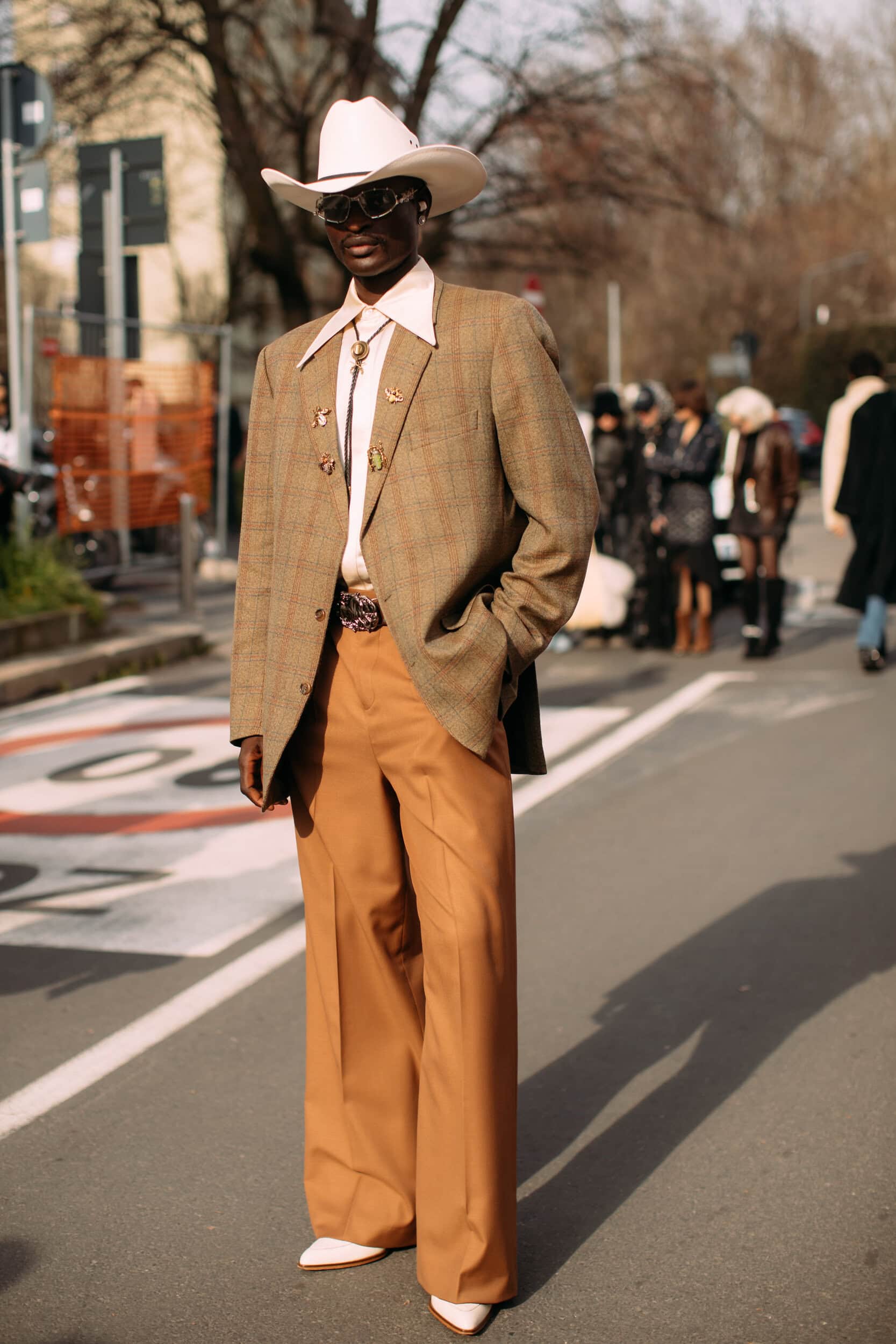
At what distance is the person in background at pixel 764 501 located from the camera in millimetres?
11797

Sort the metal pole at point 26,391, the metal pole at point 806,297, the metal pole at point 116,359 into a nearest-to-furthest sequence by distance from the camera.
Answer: the metal pole at point 26,391, the metal pole at point 116,359, the metal pole at point 806,297

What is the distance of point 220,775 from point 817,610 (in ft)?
26.0

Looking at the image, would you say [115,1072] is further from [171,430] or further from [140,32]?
[140,32]

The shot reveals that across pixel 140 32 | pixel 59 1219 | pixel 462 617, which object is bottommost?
pixel 59 1219

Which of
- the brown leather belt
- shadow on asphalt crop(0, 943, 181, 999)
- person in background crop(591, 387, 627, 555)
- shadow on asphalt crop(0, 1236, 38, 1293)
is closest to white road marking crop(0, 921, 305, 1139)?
shadow on asphalt crop(0, 943, 181, 999)

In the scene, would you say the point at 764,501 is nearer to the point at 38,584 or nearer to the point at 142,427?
the point at 38,584

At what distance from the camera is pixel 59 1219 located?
11.6 ft

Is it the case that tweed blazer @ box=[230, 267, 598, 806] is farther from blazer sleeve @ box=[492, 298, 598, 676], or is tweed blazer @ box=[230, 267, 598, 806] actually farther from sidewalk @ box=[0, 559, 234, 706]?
sidewalk @ box=[0, 559, 234, 706]

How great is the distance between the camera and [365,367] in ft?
10.3

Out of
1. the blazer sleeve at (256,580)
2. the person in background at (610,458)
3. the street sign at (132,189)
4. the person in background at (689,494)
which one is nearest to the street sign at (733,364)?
the street sign at (132,189)

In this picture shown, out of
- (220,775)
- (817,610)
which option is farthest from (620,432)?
(220,775)

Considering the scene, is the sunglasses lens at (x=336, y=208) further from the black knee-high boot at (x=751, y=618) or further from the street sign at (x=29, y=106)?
the black knee-high boot at (x=751, y=618)

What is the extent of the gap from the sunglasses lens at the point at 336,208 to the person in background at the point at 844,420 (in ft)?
26.3

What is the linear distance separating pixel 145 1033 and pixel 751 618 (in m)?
8.01
